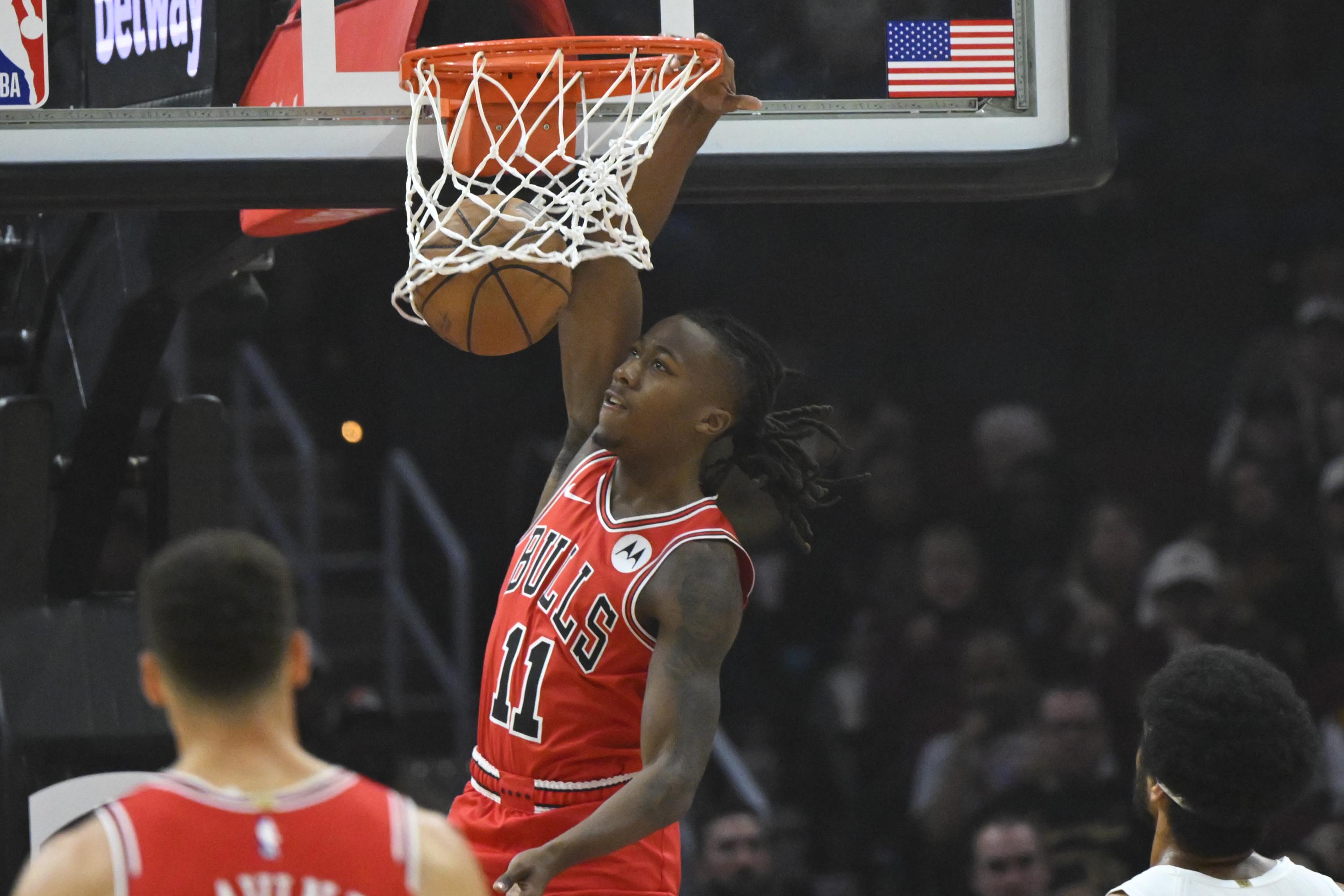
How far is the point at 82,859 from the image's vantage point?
5.99ft

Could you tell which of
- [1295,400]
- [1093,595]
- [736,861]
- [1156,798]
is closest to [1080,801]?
[1093,595]

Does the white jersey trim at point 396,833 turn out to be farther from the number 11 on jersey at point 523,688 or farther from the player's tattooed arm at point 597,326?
the player's tattooed arm at point 597,326

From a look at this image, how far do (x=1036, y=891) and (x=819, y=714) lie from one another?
1.11 m

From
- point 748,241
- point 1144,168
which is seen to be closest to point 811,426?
point 748,241

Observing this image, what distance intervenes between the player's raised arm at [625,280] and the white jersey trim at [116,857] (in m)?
1.74

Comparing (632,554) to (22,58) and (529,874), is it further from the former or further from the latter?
(22,58)

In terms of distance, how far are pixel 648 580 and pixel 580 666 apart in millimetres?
196

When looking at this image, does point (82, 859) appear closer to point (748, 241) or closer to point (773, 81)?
point (773, 81)

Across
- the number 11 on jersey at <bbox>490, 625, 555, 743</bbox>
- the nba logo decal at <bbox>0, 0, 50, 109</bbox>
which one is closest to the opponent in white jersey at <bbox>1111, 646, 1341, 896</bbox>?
the number 11 on jersey at <bbox>490, 625, 555, 743</bbox>

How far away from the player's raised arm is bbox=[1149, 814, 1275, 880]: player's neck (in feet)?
4.68

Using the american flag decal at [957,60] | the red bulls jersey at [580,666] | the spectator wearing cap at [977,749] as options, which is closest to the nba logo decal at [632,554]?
the red bulls jersey at [580,666]

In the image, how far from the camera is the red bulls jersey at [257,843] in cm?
187

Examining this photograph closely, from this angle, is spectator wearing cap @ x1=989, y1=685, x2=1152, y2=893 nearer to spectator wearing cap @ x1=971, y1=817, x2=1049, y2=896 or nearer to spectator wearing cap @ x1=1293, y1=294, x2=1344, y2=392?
spectator wearing cap @ x1=971, y1=817, x2=1049, y2=896

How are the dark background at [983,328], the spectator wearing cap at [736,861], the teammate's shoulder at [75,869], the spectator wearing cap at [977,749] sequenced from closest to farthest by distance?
1. the teammate's shoulder at [75,869]
2. the spectator wearing cap at [736,861]
3. the spectator wearing cap at [977,749]
4. the dark background at [983,328]
